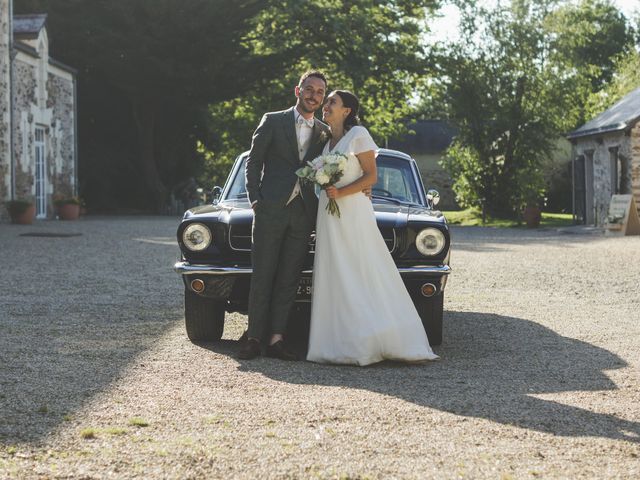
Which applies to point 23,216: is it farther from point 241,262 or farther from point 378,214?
point 378,214

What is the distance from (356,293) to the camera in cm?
689

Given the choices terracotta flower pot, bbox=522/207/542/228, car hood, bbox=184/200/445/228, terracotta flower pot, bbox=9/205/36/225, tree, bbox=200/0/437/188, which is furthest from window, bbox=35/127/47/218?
car hood, bbox=184/200/445/228

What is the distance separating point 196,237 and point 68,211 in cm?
2341

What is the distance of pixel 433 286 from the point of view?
7.30 meters

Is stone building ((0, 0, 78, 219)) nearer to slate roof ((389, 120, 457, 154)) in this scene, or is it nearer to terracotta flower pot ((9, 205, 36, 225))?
terracotta flower pot ((9, 205, 36, 225))

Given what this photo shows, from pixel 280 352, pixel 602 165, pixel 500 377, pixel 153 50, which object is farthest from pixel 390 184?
pixel 153 50

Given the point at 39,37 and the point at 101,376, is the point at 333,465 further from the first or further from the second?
the point at 39,37

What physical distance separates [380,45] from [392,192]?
2587cm

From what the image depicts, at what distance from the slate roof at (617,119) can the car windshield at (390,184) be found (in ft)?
63.8

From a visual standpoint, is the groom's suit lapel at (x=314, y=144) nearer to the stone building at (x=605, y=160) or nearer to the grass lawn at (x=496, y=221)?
the stone building at (x=605, y=160)

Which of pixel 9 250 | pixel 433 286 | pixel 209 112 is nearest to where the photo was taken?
pixel 433 286

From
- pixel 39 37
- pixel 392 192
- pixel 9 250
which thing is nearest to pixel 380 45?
pixel 39 37

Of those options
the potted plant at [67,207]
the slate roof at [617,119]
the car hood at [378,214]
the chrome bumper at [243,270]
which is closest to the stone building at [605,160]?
the slate roof at [617,119]

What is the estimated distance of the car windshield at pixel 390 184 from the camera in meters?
8.48
